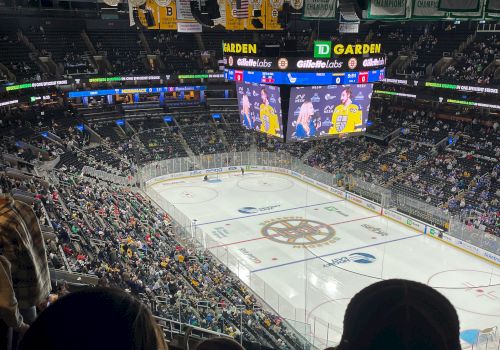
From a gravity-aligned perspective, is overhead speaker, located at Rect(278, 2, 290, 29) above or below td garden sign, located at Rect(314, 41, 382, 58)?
above

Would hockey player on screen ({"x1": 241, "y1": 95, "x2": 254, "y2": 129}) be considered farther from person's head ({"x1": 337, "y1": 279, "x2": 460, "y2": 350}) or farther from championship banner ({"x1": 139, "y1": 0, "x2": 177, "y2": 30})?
person's head ({"x1": 337, "y1": 279, "x2": 460, "y2": 350})

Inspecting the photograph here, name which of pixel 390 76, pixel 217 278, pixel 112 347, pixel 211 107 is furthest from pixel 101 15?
pixel 112 347

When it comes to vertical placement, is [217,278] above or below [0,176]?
below

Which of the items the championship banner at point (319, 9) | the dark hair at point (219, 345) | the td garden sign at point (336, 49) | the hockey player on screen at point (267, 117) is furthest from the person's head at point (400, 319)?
the hockey player on screen at point (267, 117)

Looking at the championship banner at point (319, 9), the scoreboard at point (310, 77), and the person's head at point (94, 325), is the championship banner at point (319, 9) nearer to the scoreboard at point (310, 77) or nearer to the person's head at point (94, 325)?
the scoreboard at point (310, 77)

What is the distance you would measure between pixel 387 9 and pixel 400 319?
408 inches

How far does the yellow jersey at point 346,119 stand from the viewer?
78.5 feet

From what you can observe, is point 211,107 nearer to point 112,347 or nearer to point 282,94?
point 282,94

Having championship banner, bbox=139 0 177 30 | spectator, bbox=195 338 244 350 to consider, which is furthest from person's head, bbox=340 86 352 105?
spectator, bbox=195 338 244 350

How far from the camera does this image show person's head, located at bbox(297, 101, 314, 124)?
921 inches

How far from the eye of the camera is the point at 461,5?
9031mm

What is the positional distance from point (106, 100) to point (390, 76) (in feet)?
87.6

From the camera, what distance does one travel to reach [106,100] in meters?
46.9

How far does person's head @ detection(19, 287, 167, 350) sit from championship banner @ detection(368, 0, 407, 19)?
10.4 meters
